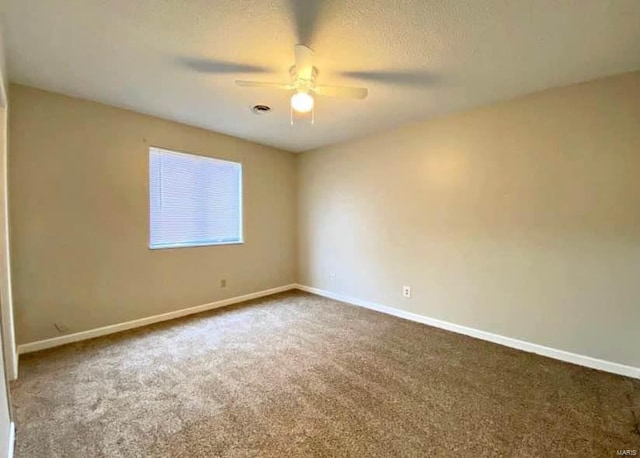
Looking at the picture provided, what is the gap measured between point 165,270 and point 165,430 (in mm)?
2159

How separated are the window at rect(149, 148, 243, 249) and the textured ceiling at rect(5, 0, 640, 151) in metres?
0.84

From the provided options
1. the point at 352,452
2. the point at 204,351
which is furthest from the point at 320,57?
the point at 204,351

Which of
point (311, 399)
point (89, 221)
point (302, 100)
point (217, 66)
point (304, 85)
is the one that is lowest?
point (311, 399)

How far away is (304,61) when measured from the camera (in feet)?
6.73

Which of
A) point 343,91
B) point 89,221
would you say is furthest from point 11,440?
point 343,91

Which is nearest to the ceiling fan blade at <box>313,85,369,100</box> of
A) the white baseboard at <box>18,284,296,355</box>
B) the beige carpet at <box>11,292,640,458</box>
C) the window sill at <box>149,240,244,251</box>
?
the beige carpet at <box>11,292,640,458</box>

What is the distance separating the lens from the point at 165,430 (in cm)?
172

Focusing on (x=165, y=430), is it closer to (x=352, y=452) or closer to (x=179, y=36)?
(x=352, y=452)

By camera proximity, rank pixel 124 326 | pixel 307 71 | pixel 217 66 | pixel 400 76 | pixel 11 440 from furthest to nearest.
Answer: pixel 124 326 < pixel 400 76 < pixel 217 66 < pixel 307 71 < pixel 11 440

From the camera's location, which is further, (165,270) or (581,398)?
(165,270)

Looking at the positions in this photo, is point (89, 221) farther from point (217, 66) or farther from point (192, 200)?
point (217, 66)

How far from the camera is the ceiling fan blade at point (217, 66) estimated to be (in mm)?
2201

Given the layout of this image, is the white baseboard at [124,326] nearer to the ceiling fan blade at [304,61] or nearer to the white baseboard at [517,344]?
the white baseboard at [517,344]

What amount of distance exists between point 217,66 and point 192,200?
6.56ft
